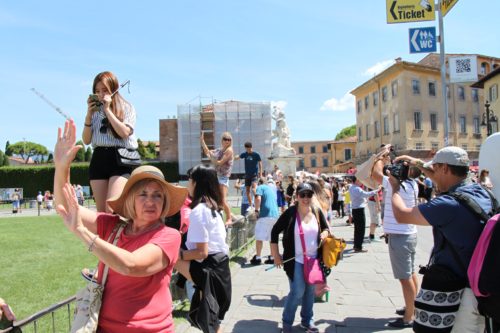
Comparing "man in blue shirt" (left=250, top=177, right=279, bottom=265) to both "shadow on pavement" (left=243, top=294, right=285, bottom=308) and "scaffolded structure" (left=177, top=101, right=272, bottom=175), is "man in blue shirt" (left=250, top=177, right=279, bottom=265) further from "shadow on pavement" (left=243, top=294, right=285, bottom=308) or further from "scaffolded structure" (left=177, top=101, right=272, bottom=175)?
"scaffolded structure" (left=177, top=101, right=272, bottom=175)

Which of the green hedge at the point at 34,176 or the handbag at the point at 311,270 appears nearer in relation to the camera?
the handbag at the point at 311,270

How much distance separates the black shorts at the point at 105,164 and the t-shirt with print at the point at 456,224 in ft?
8.10

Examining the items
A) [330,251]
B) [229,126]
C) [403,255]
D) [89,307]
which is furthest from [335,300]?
[229,126]

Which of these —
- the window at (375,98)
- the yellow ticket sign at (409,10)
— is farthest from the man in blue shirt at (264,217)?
the window at (375,98)

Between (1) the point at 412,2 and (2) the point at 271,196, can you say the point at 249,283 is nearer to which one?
(2) the point at 271,196

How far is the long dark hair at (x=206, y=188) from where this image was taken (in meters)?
4.39

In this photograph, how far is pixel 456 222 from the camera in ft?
10.6

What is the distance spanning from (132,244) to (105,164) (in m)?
1.13

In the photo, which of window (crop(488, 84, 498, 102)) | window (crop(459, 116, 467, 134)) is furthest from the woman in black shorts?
window (crop(459, 116, 467, 134))

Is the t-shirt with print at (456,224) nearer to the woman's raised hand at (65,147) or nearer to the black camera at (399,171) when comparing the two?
the black camera at (399,171)

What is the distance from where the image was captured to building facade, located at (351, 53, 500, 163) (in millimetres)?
48500

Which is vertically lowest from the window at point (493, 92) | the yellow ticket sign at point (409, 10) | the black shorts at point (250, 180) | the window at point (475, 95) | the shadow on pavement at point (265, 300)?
the shadow on pavement at point (265, 300)

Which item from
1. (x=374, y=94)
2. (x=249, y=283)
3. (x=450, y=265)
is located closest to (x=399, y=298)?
(x=249, y=283)

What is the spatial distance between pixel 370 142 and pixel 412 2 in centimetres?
4828
